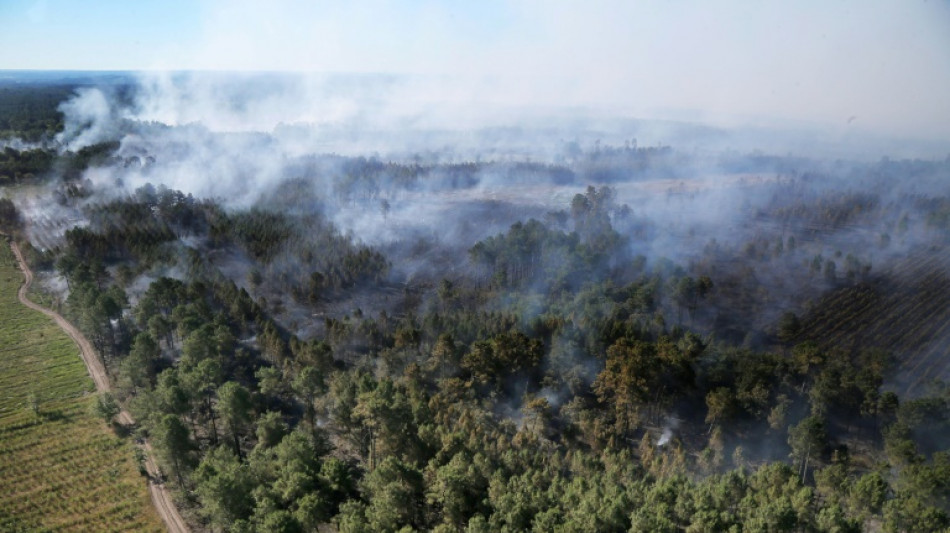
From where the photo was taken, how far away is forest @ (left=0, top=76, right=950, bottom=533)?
72.6 ft

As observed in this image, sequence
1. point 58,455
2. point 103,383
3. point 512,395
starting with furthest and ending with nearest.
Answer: point 103,383 < point 512,395 < point 58,455

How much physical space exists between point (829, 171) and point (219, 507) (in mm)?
150520

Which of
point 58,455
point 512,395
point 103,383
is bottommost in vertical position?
point 58,455

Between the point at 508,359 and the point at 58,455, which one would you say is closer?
the point at 58,455

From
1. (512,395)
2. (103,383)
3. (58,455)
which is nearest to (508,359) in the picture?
(512,395)

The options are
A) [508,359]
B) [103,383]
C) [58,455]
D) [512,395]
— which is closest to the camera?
[58,455]

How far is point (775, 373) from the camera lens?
108 feet

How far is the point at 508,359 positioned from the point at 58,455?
969 inches

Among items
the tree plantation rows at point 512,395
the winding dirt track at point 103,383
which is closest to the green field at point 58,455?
the winding dirt track at point 103,383

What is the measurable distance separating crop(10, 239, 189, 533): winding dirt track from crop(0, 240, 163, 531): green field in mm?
393

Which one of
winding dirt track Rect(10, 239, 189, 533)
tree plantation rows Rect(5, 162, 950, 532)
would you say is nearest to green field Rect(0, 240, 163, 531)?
winding dirt track Rect(10, 239, 189, 533)

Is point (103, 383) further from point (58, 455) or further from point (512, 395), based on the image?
point (512, 395)

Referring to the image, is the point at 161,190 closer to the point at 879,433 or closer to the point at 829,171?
the point at 879,433

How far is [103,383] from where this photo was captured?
35.5 meters
